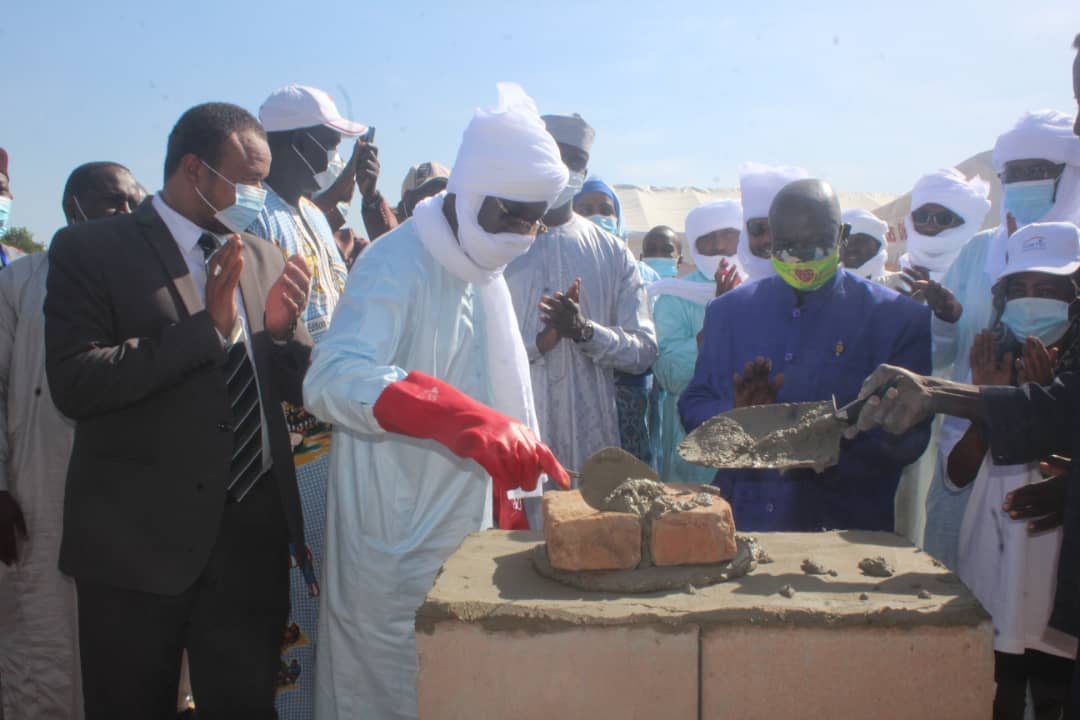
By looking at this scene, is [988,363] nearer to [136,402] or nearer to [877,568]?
[877,568]

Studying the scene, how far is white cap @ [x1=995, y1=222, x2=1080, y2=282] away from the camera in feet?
11.3

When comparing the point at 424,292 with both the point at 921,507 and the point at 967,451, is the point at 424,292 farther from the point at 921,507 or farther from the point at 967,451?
the point at 921,507

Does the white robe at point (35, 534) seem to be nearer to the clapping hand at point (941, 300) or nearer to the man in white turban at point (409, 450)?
the man in white turban at point (409, 450)

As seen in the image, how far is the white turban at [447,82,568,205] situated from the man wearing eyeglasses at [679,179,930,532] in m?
0.88

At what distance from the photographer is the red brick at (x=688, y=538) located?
2084 millimetres

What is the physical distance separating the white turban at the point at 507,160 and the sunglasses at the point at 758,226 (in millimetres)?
1803

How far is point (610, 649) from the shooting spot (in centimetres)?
185

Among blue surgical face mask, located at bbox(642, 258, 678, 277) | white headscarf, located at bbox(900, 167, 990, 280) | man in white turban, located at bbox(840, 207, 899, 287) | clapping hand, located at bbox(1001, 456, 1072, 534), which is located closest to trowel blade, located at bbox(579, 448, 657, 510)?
clapping hand, located at bbox(1001, 456, 1072, 534)

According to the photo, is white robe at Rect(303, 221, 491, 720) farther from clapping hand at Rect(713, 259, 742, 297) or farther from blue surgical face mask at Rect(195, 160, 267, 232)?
clapping hand at Rect(713, 259, 742, 297)

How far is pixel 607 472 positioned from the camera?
237 cm

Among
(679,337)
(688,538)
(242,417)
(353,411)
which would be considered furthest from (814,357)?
(242,417)

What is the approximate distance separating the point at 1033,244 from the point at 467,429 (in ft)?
8.53

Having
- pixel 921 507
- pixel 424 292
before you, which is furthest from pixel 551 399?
pixel 921 507

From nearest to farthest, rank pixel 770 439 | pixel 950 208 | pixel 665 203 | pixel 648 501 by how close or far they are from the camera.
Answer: pixel 648 501 < pixel 770 439 < pixel 950 208 < pixel 665 203
